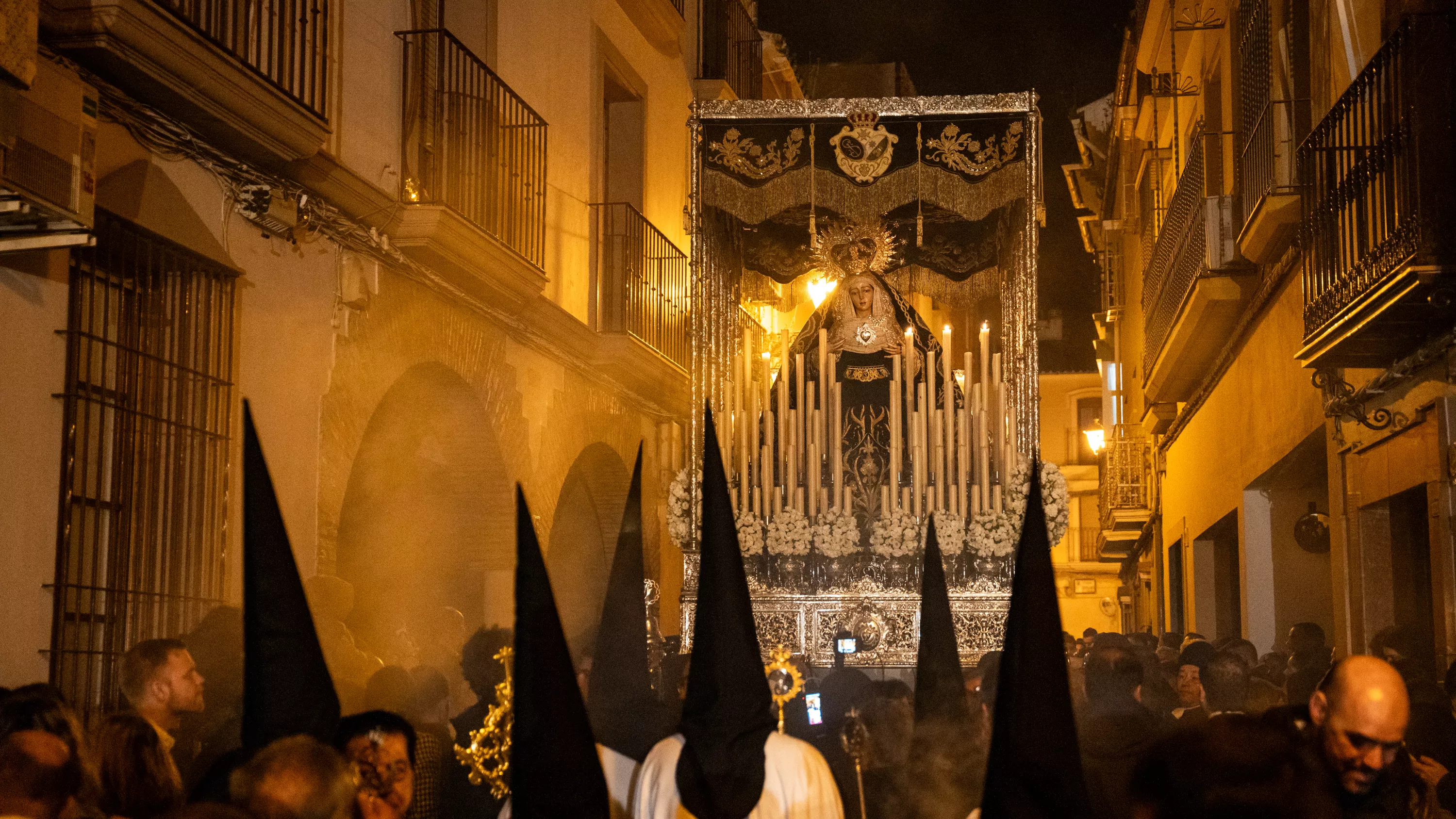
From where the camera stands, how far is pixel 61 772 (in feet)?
10.7

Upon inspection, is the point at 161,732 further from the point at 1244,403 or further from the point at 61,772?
the point at 1244,403

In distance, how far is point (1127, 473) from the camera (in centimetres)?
2084

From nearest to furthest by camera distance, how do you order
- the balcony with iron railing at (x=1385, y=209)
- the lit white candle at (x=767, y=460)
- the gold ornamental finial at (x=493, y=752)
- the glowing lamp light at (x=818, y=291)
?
the gold ornamental finial at (x=493, y=752) → the balcony with iron railing at (x=1385, y=209) → the lit white candle at (x=767, y=460) → the glowing lamp light at (x=818, y=291)

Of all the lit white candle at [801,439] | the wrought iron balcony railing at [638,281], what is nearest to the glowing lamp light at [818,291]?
the wrought iron balcony railing at [638,281]

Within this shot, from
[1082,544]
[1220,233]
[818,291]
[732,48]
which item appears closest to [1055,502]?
[1220,233]

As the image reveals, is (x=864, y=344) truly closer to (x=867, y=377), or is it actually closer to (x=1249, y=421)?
(x=867, y=377)

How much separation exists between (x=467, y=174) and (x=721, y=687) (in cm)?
646

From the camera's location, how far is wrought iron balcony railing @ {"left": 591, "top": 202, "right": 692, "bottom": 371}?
12.8m

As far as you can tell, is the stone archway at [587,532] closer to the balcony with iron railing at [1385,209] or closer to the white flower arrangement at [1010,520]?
the white flower arrangement at [1010,520]

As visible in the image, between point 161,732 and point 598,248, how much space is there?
→ 27.3ft

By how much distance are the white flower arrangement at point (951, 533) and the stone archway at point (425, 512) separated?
328cm

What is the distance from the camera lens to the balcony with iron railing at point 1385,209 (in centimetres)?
654

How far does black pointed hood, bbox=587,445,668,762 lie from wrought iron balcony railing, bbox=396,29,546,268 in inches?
179

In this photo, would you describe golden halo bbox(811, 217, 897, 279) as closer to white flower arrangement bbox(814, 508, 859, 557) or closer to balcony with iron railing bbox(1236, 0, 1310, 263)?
white flower arrangement bbox(814, 508, 859, 557)
